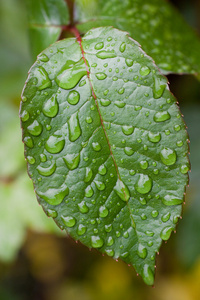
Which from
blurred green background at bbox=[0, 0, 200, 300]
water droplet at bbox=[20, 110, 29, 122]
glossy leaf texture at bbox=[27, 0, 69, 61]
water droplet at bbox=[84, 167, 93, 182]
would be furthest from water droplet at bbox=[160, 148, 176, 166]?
blurred green background at bbox=[0, 0, 200, 300]

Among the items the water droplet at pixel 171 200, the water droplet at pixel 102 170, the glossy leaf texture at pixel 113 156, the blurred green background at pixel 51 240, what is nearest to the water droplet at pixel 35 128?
the glossy leaf texture at pixel 113 156

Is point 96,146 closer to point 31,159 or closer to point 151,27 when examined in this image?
point 31,159

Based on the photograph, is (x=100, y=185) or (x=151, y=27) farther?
(x=151, y=27)

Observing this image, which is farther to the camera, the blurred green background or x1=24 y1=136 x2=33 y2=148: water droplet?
the blurred green background

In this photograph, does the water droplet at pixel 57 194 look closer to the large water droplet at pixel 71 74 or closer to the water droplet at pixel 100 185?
the water droplet at pixel 100 185

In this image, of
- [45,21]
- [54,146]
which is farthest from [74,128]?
[45,21]

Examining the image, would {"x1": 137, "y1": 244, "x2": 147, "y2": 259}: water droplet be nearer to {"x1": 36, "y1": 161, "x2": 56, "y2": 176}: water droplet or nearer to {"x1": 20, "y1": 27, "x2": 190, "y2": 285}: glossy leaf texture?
{"x1": 20, "y1": 27, "x2": 190, "y2": 285}: glossy leaf texture
